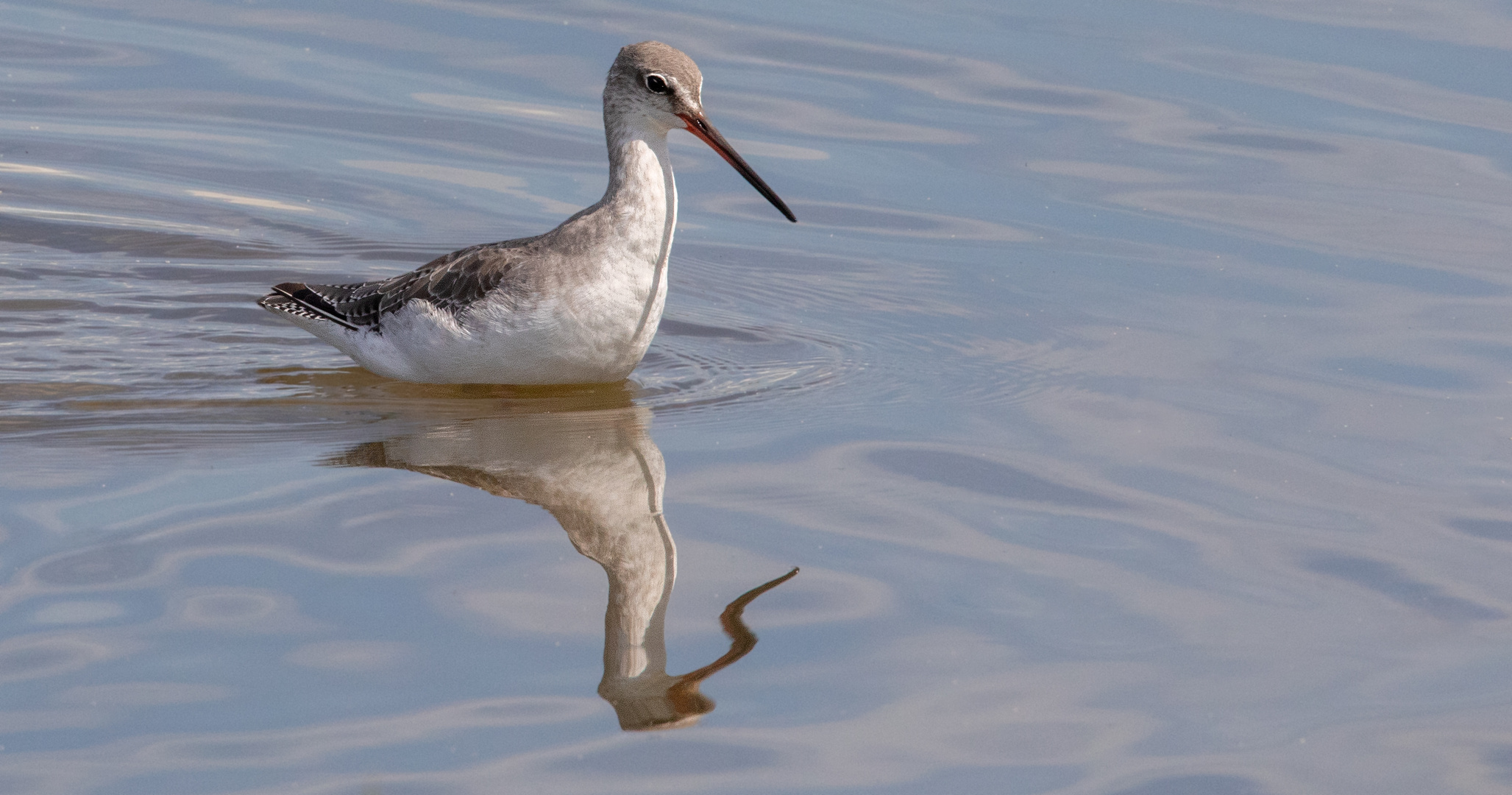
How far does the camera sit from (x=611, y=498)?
7.20 meters

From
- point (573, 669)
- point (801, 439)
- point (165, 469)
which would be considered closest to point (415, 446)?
point (165, 469)

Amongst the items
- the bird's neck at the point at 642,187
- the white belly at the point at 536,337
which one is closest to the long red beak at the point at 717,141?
the bird's neck at the point at 642,187

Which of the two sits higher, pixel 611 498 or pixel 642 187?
pixel 642 187

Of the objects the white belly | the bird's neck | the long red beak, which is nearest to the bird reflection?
the white belly

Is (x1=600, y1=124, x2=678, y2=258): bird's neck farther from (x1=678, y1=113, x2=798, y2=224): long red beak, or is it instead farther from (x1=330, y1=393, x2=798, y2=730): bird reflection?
(x1=330, y1=393, x2=798, y2=730): bird reflection

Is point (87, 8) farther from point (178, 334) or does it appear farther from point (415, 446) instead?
point (415, 446)

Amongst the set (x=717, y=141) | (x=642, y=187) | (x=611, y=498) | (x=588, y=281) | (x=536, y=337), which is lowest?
(x=611, y=498)

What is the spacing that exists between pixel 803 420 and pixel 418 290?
202 centimetres

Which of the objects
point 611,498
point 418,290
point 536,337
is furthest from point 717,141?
point 611,498

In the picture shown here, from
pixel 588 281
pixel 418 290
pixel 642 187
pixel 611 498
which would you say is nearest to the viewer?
pixel 611 498

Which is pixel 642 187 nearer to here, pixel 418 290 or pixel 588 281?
pixel 588 281

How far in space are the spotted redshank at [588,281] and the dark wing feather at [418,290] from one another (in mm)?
11

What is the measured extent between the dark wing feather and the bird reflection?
0.66 m

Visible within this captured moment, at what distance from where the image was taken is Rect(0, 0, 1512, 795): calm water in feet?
18.2
